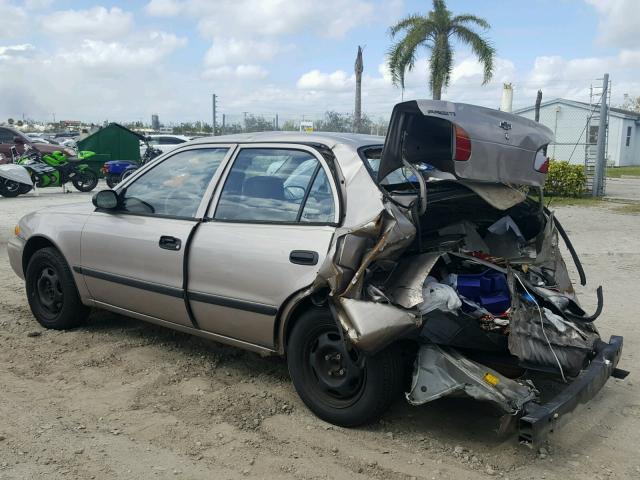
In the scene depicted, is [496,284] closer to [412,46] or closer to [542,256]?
[542,256]

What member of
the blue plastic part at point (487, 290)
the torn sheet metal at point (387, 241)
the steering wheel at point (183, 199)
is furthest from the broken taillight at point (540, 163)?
the steering wheel at point (183, 199)

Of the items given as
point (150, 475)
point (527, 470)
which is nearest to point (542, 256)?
point (527, 470)

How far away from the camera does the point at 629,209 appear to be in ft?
48.8

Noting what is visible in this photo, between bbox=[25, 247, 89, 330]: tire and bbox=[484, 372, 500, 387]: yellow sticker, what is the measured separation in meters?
3.49

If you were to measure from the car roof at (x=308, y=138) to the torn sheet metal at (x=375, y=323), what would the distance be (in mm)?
1138

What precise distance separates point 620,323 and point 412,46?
15838mm

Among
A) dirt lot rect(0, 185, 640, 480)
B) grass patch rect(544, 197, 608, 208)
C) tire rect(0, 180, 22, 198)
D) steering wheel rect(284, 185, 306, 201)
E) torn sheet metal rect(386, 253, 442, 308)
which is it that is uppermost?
steering wheel rect(284, 185, 306, 201)

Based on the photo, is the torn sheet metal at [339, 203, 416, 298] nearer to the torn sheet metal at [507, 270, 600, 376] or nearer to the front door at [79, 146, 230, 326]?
the torn sheet metal at [507, 270, 600, 376]

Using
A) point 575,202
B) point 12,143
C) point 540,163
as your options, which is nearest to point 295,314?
point 540,163

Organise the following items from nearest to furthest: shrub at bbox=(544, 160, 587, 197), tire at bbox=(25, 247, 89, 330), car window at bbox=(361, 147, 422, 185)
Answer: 1. car window at bbox=(361, 147, 422, 185)
2. tire at bbox=(25, 247, 89, 330)
3. shrub at bbox=(544, 160, 587, 197)

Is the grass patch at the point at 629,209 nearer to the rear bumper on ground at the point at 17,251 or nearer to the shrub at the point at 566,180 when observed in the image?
the shrub at the point at 566,180

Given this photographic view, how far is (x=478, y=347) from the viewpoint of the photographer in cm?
354

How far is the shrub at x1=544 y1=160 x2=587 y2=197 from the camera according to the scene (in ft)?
57.2

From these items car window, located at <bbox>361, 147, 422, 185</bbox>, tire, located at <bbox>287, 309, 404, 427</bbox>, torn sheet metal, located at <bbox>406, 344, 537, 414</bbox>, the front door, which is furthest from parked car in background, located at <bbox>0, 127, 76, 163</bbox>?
torn sheet metal, located at <bbox>406, 344, 537, 414</bbox>
